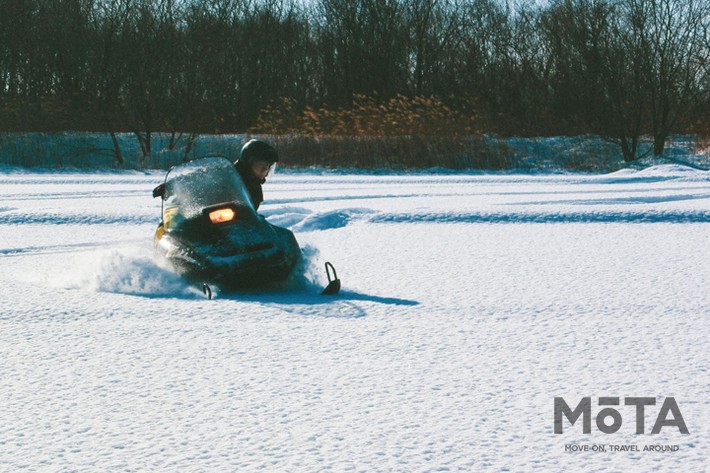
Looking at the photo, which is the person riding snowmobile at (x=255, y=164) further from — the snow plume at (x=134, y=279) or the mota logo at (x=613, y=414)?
the mota logo at (x=613, y=414)

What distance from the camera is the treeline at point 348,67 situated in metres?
19.1

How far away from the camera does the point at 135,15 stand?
2102 centimetres

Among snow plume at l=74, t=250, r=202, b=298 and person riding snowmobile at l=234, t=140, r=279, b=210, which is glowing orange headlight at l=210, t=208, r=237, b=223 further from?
person riding snowmobile at l=234, t=140, r=279, b=210

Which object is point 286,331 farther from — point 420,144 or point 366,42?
point 366,42

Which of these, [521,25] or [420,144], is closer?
[420,144]

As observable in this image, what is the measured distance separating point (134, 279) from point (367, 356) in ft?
6.89

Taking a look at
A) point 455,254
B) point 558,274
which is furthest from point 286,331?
point 455,254

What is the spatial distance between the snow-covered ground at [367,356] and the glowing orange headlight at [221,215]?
427 mm

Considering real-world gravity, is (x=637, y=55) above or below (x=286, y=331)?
above

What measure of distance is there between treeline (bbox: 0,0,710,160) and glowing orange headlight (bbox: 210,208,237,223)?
1272cm

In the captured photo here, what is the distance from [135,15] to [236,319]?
18.1 metres

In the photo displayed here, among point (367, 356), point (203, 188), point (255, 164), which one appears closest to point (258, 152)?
point (255, 164)

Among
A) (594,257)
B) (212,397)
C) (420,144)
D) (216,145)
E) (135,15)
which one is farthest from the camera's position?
(135,15)

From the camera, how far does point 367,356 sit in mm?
3709
